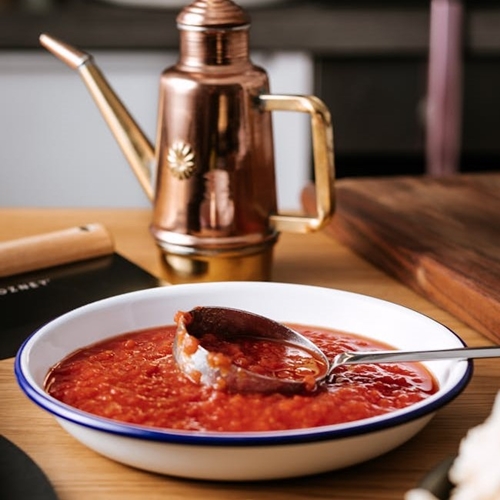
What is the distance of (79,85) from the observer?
2.69 meters

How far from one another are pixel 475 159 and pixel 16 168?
123 cm

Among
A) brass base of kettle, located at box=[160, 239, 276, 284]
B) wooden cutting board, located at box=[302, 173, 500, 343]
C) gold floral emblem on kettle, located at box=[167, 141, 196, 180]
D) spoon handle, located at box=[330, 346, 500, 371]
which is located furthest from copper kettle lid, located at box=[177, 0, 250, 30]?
spoon handle, located at box=[330, 346, 500, 371]

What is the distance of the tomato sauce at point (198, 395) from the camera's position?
32.7 inches

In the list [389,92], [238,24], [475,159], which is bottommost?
[475,159]

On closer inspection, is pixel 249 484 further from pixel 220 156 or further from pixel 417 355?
pixel 220 156

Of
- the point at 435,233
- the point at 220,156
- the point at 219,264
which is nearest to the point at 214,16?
the point at 220,156

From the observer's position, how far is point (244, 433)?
765 millimetres

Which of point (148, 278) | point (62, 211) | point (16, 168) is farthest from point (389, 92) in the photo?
point (148, 278)

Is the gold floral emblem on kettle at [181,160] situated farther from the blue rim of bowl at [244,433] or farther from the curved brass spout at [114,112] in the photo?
the blue rim of bowl at [244,433]

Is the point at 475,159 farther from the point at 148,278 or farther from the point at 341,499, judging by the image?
the point at 341,499

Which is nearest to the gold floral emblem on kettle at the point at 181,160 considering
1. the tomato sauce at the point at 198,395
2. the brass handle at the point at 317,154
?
the brass handle at the point at 317,154

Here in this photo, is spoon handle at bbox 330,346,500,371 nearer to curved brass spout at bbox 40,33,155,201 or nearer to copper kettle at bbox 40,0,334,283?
copper kettle at bbox 40,0,334,283

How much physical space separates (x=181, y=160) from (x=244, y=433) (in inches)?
22.2

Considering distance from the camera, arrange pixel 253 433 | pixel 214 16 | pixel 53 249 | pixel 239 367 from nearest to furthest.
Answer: pixel 253 433 < pixel 239 367 < pixel 214 16 < pixel 53 249
